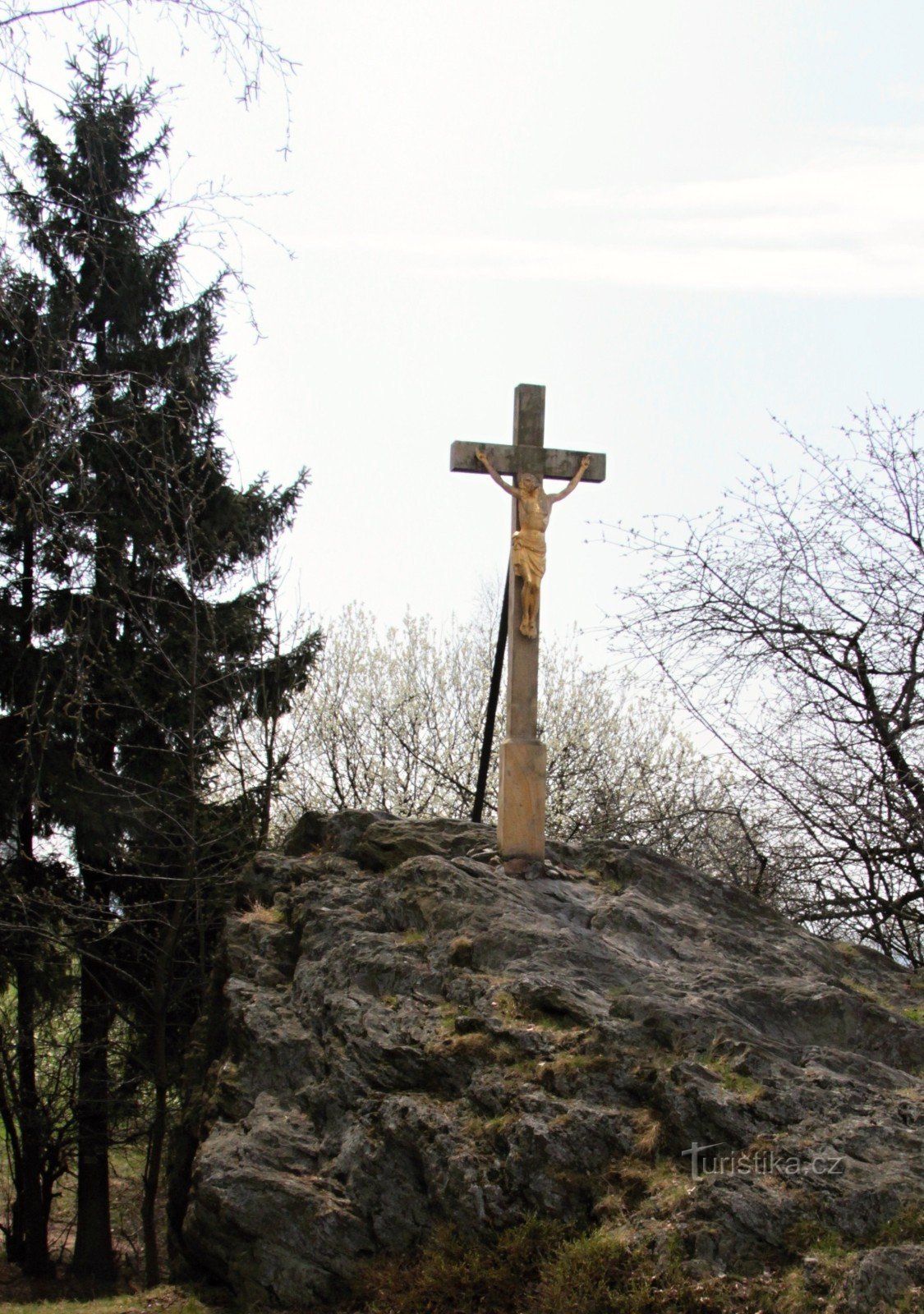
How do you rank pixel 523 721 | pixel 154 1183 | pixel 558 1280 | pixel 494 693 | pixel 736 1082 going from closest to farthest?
1. pixel 558 1280
2. pixel 736 1082
3. pixel 523 721
4. pixel 154 1183
5. pixel 494 693

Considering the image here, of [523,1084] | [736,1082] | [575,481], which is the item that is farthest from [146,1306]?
[575,481]

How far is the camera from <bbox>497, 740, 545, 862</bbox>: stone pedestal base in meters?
8.20

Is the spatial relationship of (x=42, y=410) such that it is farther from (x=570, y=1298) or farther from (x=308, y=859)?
(x=308, y=859)

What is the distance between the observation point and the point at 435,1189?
19.1 ft

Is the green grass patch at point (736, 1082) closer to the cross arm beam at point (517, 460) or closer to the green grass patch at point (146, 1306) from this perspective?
the green grass patch at point (146, 1306)

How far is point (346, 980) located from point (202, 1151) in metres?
1.19

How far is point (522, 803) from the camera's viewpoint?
27.0 feet

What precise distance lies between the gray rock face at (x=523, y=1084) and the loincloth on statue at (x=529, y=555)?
1.98 meters

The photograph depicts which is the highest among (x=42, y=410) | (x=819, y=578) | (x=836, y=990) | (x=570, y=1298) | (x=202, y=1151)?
(x=819, y=578)

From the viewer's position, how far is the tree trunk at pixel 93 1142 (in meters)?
11.3

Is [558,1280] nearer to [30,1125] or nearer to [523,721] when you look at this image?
[523,721]

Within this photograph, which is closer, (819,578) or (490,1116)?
(490,1116)

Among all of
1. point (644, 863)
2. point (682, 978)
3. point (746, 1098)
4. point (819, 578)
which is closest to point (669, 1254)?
point (746, 1098)

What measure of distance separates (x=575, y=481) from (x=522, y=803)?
2278mm
